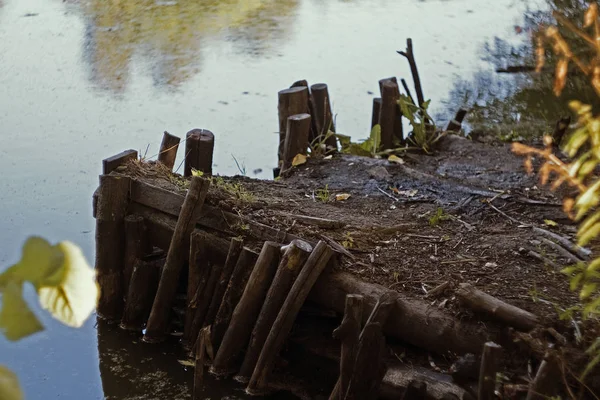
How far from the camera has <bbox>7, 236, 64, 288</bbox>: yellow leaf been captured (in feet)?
1.32

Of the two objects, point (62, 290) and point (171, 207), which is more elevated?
point (62, 290)

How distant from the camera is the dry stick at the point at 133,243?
517 centimetres

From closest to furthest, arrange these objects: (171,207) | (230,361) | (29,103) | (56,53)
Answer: (230,361), (171,207), (29,103), (56,53)

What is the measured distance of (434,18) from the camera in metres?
12.1

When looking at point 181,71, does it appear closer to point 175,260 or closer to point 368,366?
point 175,260

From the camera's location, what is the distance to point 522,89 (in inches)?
380

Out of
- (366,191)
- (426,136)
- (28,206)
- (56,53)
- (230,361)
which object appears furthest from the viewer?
(56,53)

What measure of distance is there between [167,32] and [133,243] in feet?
22.7

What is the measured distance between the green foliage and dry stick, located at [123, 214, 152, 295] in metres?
4.80

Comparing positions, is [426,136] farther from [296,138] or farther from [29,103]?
[29,103]

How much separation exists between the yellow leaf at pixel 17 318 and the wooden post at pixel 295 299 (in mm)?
3921

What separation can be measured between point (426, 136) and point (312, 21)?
5301 millimetres

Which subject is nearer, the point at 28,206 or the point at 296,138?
the point at 296,138

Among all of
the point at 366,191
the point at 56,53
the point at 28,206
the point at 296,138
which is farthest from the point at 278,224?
the point at 56,53
